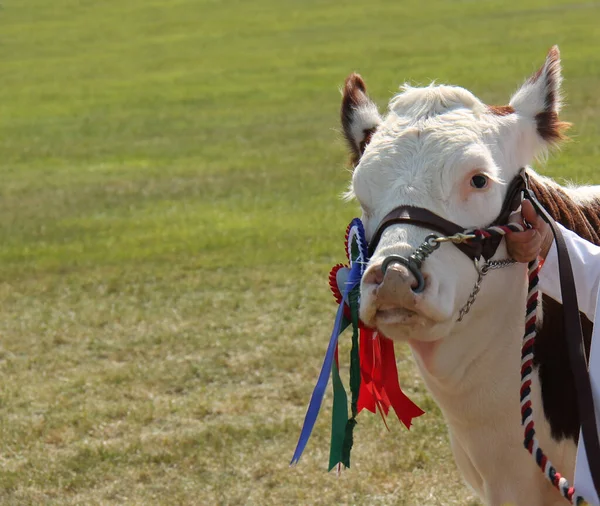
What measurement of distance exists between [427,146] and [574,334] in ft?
2.77

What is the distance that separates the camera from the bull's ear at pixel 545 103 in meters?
4.02

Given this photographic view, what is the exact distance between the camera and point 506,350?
3957mm

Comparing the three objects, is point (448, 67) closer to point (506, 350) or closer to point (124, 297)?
point (124, 297)

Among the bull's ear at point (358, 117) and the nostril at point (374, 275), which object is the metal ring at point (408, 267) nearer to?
the nostril at point (374, 275)

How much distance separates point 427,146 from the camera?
381 centimetres

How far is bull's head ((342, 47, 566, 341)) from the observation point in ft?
11.2

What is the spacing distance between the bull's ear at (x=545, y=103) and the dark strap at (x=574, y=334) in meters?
0.33

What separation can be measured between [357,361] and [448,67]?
23.0 meters

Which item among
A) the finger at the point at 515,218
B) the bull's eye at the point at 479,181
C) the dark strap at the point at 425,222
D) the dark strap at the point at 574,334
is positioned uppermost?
the bull's eye at the point at 479,181

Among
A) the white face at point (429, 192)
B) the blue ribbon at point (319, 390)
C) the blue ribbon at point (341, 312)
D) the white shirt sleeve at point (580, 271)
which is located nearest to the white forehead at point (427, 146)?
the white face at point (429, 192)

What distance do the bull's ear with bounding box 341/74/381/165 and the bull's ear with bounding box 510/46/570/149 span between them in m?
0.64

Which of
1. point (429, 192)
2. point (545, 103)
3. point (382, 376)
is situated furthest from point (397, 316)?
point (545, 103)

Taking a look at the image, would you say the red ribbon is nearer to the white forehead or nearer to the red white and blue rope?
the red white and blue rope

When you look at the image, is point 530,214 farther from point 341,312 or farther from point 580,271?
point 341,312
